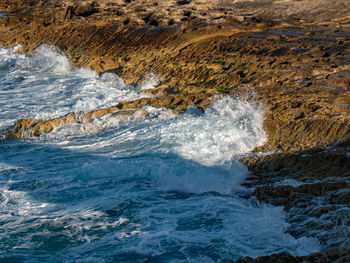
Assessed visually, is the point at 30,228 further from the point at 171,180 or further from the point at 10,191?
the point at 171,180

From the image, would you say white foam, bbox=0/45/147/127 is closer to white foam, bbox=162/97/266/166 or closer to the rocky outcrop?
the rocky outcrop

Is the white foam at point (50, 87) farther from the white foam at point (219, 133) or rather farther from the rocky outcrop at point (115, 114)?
the white foam at point (219, 133)

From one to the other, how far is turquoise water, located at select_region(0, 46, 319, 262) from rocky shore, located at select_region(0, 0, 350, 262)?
12.0 inches

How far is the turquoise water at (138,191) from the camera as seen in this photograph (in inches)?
171

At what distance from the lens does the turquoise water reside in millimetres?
4344

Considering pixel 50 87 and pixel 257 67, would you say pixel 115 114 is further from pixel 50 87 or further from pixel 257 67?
pixel 50 87

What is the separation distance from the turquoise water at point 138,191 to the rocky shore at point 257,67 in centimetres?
30

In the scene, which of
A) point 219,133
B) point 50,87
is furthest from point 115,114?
point 50,87

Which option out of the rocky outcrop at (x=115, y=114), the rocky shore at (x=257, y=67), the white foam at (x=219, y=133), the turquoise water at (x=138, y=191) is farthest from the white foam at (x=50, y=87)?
the white foam at (x=219, y=133)

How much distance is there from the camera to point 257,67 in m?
8.62

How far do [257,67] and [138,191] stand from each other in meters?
4.34

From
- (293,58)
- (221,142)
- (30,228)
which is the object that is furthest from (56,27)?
(30,228)

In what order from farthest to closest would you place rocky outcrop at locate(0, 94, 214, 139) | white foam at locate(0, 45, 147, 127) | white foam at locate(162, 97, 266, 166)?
white foam at locate(0, 45, 147, 127) < rocky outcrop at locate(0, 94, 214, 139) < white foam at locate(162, 97, 266, 166)

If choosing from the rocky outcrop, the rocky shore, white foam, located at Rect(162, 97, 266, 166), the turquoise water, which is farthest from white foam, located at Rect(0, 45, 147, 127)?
white foam, located at Rect(162, 97, 266, 166)
